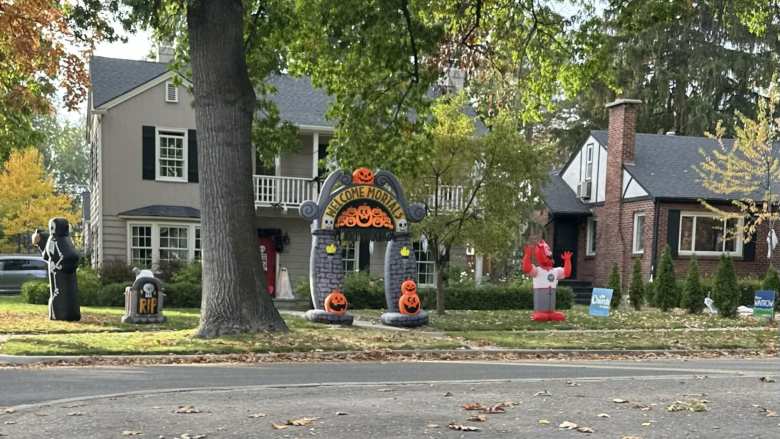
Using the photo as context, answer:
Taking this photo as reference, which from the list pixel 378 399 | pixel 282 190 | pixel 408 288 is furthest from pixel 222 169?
pixel 282 190

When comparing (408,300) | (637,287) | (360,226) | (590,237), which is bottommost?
(637,287)

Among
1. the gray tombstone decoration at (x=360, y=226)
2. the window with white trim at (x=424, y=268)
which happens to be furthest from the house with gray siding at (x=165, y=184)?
the gray tombstone decoration at (x=360, y=226)

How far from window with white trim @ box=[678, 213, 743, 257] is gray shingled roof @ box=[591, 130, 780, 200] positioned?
967 millimetres

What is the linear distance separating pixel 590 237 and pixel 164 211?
1696cm

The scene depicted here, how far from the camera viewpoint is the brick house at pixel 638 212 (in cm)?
2659

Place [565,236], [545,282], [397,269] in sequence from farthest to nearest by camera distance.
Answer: [565,236]
[545,282]
[397,269]

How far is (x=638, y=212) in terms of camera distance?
90.0 ft

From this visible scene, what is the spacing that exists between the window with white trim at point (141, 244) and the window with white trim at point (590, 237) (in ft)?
56.2

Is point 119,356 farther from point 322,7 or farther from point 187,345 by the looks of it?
point 322,7

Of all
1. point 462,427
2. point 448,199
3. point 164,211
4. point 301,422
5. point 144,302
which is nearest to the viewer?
point 462,427

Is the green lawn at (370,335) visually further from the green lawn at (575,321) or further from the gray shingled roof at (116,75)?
the gray shingled roof at (116,75)

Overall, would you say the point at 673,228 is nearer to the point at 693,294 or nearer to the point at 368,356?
the point at 693,294

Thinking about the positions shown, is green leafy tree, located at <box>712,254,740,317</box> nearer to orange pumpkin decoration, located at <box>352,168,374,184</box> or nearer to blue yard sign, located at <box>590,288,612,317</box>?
blue yard sign, located at <box>590,288,612,317</box>

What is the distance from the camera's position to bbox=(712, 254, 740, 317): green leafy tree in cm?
1981
